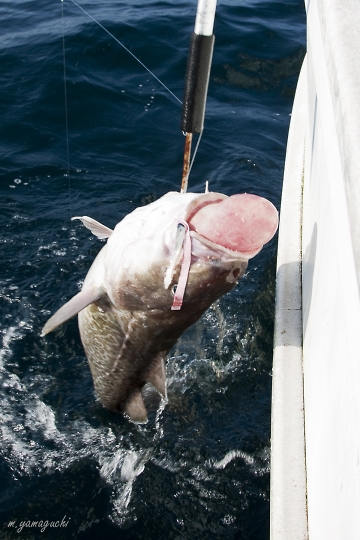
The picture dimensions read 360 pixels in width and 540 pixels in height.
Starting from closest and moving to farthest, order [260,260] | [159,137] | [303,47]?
1. [260,260]
2. [159,137]
3. [303,47]

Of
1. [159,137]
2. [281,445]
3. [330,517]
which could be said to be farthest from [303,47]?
[330,517]

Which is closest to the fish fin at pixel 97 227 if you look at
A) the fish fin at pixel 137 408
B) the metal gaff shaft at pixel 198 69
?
the metal gaff shaft at pixel 198 69

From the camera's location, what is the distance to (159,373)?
303 centimetres

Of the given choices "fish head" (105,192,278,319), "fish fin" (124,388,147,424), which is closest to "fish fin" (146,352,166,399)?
"fish fin" (124,388,147,424)

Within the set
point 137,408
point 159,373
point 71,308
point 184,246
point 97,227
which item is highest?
point 184,246

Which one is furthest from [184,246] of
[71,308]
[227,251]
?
[71,308]

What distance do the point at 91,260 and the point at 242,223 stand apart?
3.04m

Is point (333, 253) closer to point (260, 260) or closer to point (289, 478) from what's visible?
point (289, 478)

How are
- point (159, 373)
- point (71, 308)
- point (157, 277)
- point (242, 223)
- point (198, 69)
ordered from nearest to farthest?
point (242, 223), point (157, 277), point (71, 308), point (198, 69), point (159, 373)

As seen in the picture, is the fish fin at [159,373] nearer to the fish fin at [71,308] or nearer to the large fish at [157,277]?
the large fish at [157,277]

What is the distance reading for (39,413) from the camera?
150 inches

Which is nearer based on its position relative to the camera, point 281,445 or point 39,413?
point 281,445

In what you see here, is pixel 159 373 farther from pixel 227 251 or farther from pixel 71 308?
pixel 227 251

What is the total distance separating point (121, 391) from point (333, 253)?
5.73 feet
